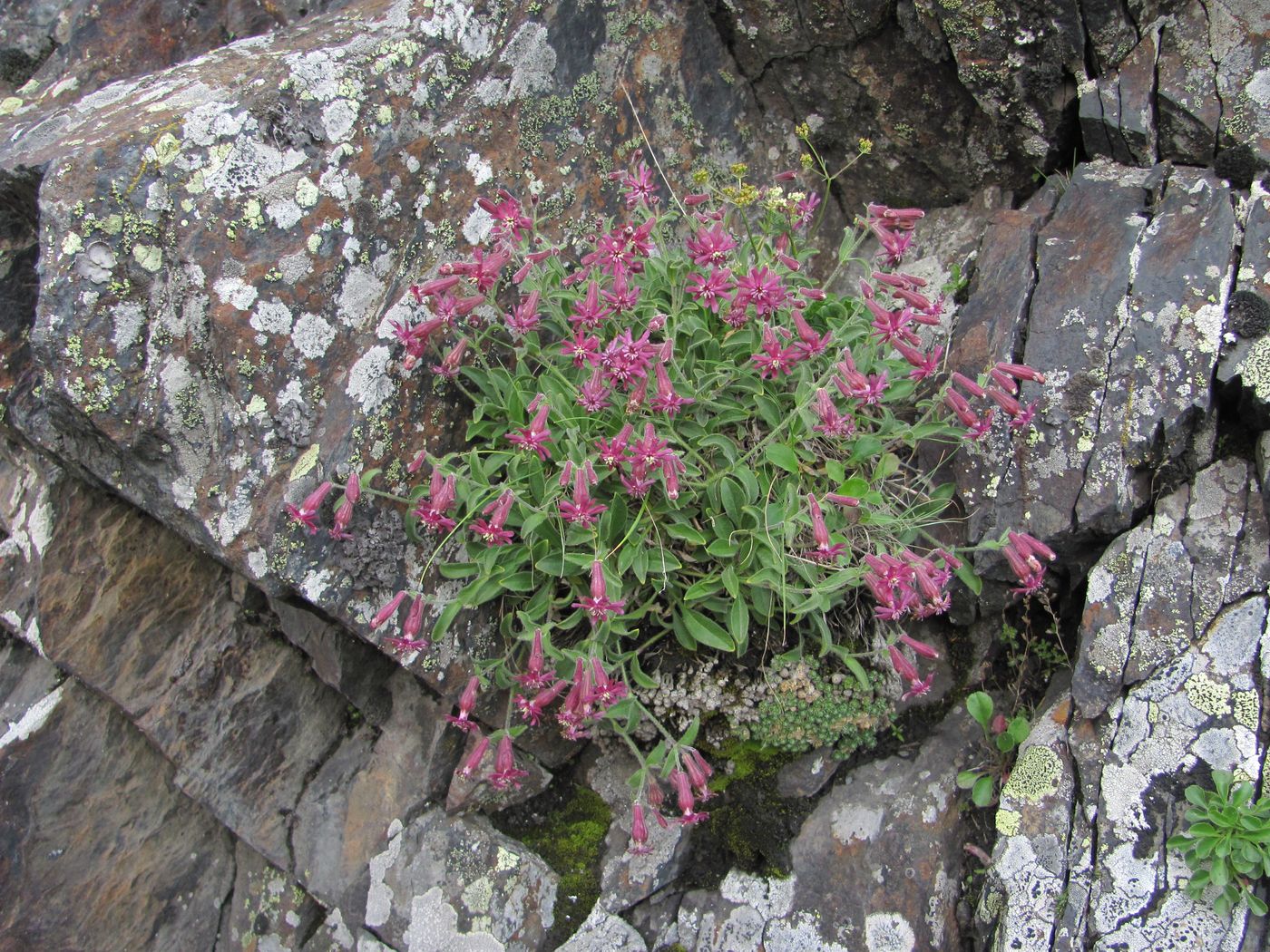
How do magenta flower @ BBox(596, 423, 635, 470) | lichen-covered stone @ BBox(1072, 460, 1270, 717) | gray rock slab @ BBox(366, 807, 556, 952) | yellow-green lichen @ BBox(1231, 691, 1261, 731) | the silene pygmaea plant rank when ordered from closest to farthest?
yellow-green lichen @ BBox(1231, 691, 1261, 731)
lichen-covered stone @ BBox(1072, 460, 1270, 717)
magenta flower @ BBox(596, 423, 635, 470)
the silene pygmaea plant
gray rock slab @ BBox(366, 807, 556, 952)

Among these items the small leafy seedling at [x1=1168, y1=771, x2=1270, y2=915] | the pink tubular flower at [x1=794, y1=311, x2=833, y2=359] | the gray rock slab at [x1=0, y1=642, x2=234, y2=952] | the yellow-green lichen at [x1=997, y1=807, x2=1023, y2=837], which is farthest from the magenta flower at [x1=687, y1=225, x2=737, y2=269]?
the gray rock slab at [x1=0, y1=642, x2=234, y2=952]

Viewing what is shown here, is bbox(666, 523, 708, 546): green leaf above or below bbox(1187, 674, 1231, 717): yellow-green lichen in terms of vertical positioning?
above

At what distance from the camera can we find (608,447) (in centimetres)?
377

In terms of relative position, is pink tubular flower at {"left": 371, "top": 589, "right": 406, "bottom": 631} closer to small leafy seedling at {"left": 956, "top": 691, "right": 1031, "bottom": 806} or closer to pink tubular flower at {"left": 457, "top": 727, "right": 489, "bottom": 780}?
pink tubular flower at {"left": 457, "top": 727, "right": 489, "bottom": 780}

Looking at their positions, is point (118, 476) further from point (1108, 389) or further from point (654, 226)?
point (1108, 389)

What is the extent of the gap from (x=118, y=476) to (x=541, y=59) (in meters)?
2.76

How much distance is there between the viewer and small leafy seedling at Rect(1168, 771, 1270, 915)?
10.3 ft

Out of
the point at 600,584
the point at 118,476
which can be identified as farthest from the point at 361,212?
the point at 600,584

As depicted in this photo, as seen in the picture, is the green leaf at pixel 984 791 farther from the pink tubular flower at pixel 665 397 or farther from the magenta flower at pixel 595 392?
the magenta flower at pixel 595 392

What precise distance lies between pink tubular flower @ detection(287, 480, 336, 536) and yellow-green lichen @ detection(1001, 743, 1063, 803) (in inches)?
117

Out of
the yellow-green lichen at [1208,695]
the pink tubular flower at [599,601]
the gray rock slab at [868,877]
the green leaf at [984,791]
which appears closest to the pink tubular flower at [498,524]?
the pink tubular flower at [599,601]

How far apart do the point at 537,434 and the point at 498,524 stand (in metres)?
0.38

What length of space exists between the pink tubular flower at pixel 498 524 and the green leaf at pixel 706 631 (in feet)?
2.71

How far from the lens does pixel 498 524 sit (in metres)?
3.74
